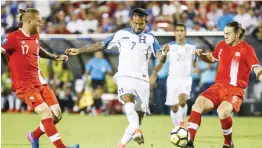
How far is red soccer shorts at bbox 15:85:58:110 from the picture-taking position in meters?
9.20

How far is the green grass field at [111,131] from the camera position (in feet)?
37.5

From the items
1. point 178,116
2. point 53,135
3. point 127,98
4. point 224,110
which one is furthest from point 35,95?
point 178,116

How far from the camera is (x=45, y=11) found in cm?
2367

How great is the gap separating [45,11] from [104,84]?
496 cm

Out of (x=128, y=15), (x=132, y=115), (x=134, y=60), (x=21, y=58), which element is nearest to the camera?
(x=132, y=115)

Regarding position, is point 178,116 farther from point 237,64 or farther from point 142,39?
point 142,39

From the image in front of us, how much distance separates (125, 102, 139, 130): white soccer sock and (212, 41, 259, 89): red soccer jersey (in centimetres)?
148

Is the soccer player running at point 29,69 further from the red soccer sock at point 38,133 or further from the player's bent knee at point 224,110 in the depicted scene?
the player's bent knee at point 224,110

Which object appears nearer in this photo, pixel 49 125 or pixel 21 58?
pixel 49 125

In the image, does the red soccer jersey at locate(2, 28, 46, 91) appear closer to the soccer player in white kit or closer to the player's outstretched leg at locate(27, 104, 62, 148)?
the player's outstretched leg at locate(27, 104, 62, 148)

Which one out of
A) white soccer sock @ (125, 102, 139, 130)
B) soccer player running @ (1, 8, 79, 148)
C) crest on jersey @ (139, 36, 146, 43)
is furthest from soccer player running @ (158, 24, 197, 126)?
soccer player running @ (1, 8, 79, 148)

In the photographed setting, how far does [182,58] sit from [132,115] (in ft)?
18.8

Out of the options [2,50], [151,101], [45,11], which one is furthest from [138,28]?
[45,11]

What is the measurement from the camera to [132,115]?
30.1 feet
